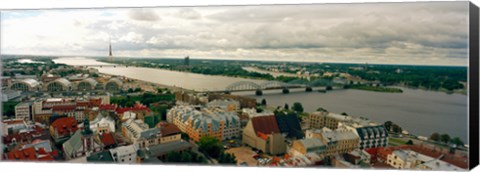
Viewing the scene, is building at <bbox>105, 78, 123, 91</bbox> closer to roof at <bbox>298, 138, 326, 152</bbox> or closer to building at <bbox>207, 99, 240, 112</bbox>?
building at <bbox>207, 99, 240, 112</bbox>

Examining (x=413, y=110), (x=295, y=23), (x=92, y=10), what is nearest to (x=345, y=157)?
(x=413, y=110)

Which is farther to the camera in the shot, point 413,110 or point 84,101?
point 84,101

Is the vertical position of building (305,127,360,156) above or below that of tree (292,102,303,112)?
below

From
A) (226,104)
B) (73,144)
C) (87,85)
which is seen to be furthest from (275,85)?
(73,144)

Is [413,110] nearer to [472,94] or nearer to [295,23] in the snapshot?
[472,94]

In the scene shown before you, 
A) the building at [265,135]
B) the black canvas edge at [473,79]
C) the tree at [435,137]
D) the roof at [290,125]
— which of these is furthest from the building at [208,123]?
the black canvas edge at [473,79]

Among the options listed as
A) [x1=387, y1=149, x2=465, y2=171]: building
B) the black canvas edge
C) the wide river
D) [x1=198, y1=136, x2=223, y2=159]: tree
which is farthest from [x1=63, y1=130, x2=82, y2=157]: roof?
the black canvas edge

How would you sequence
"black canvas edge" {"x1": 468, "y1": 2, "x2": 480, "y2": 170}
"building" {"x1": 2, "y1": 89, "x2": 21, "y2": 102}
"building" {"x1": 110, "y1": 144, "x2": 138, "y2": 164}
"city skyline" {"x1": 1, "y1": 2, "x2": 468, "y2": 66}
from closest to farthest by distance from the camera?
"black canvas edge" {"x1": 468, "y1": 2, "x2": 480, "y2": 170}
"city skyline" {"x1": 1, "y1": 2, "x2": 468, "y2": 66}
"building" {"x1": 110, "y1": 144, "x2": 138, "y2": 164}
"building" {"x1": 2, "y1": 89, "x2": 21, "y2": 102}

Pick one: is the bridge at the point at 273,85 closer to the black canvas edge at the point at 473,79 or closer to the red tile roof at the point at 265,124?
the red tile roof at the point at 265,124
